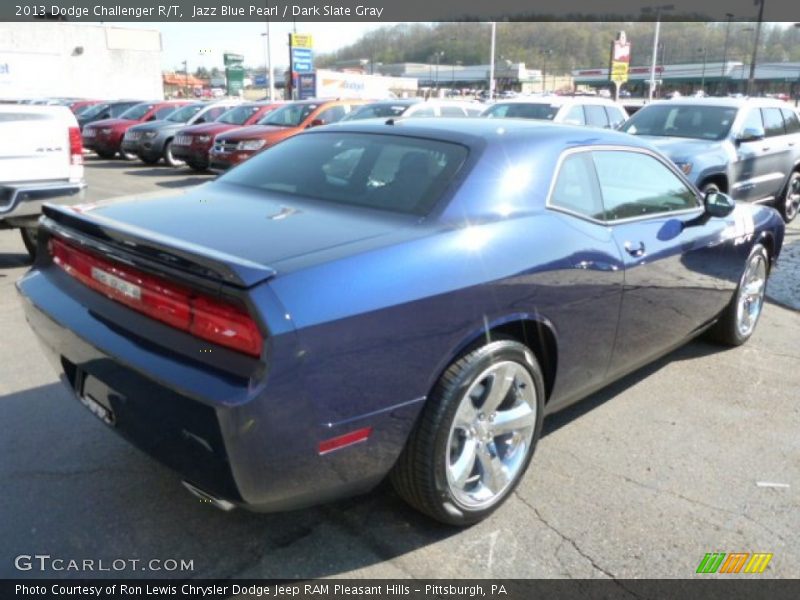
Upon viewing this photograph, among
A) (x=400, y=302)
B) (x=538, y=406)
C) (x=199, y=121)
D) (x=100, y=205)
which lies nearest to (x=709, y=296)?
(x=538, y=406)

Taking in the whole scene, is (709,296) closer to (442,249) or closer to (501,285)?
(501,285)

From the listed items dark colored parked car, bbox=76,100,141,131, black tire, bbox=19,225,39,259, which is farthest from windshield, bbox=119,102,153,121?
black tire, bbox=19,225,39,259

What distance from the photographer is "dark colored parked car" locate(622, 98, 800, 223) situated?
829 cm

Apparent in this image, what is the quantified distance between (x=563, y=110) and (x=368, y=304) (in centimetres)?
1018

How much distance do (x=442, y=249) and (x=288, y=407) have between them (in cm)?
86

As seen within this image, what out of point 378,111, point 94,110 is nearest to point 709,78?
point 94,110

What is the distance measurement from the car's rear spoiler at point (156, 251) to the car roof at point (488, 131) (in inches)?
55.7

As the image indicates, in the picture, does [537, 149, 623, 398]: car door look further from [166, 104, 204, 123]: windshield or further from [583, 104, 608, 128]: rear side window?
[166, 104, 204, 123]: windshield

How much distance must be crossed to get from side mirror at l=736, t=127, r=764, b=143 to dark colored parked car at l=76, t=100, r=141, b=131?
18098 millimetres

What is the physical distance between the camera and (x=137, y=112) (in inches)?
778

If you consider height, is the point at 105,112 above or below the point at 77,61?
below

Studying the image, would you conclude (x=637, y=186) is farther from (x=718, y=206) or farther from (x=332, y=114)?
(x=332, y=114)

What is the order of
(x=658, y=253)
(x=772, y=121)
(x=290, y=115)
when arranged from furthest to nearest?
(x=290, y=115) → (x=772, y=121) → (x=658, y=253)

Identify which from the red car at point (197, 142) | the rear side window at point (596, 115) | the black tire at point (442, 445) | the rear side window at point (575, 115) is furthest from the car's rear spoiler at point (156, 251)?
the red car at point (197, 142)
